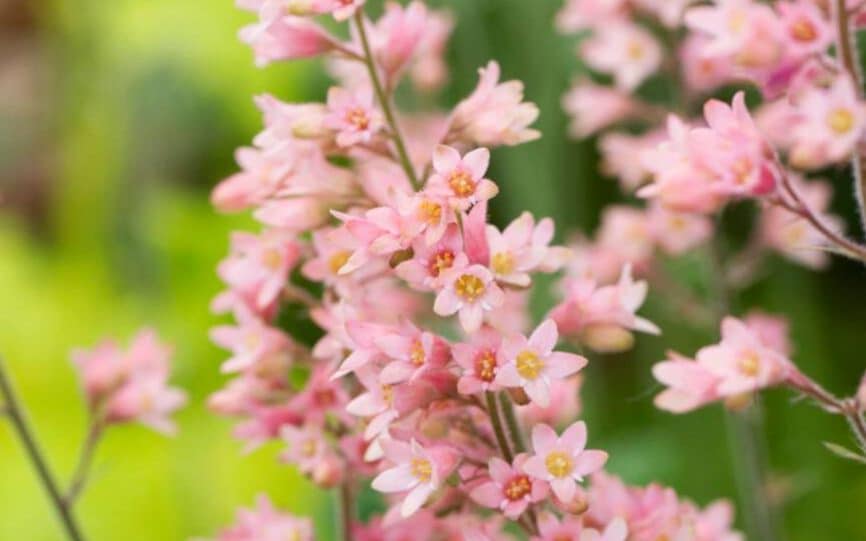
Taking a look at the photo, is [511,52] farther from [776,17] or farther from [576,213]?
[776,17]

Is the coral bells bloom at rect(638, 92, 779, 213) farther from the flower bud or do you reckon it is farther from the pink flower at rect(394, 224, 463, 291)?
the flower bud

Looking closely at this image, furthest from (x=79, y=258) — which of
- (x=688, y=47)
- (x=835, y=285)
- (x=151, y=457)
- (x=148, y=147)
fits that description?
(x=688, y=47)

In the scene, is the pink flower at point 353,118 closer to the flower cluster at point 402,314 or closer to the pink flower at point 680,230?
the flower cluster at point 402,314

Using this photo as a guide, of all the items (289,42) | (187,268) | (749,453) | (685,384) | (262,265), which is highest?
(289,42)

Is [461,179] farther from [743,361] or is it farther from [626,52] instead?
[626,52]

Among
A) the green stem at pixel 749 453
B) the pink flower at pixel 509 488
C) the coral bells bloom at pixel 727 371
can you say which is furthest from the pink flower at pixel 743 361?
the green stem at pixel 749 453

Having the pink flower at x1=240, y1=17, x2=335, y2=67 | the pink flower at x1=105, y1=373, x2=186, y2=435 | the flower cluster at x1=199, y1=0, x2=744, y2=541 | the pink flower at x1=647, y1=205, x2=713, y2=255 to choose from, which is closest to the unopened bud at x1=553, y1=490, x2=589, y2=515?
the flower cluster at x1=199, y1=0, x2=744, y2=541

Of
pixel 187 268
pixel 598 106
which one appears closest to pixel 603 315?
pixel 598 106
